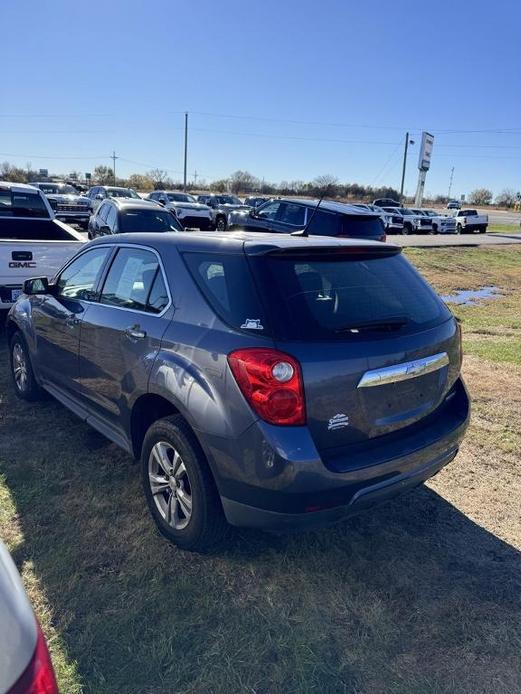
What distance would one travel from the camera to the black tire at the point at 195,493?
8.89ft

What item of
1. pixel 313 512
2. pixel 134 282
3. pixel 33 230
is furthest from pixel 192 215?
pixel 313 512

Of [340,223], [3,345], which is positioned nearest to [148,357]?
[3,345]

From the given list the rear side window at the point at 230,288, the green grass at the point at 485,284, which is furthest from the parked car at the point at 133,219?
the rear side window at the point at 230,288

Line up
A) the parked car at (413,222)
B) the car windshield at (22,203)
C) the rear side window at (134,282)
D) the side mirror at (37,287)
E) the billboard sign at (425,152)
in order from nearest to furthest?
1. the rear side window at (134,282)
2. the side mirror at (37,287)
3. the car windshield at (22,203)
4. the parked car at (413,222)
5. the billboard sign at (425,152)

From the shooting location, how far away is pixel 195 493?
274 cm

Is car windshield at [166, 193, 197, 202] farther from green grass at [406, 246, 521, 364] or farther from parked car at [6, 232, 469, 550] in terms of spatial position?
parked car at [6, 232, 469, 550]

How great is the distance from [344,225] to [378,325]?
7958 millimetres

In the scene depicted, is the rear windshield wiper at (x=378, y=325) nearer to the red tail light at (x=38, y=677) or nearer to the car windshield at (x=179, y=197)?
the red tail light at (x=38, y=677)

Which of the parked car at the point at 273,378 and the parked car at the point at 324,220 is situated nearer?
the parked car at the point at 273,378

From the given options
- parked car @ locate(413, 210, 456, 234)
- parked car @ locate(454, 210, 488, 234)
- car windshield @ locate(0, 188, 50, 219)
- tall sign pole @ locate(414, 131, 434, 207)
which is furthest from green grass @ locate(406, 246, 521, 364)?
tall sign pole @ locate(414, 131, 434, 207)

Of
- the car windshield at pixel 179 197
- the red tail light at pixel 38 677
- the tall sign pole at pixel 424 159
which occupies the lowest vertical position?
the red tail light at pixel 38 677

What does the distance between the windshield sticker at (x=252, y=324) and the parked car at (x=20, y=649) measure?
145cm

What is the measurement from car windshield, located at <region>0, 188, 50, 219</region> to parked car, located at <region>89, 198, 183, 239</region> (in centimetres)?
160

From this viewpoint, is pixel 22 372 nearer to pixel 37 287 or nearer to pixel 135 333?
pixel 37 287
